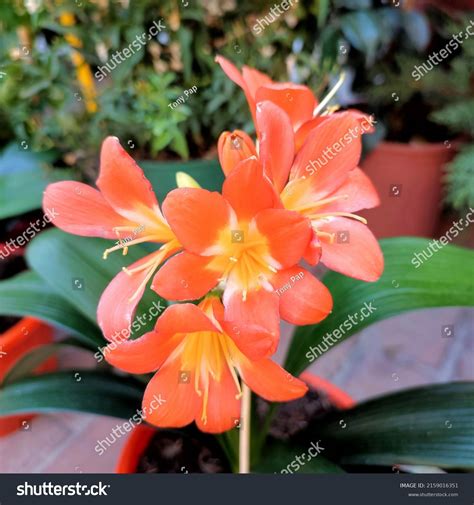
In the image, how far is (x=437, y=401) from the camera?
0.58 m

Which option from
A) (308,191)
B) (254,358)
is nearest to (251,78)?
(308,191)

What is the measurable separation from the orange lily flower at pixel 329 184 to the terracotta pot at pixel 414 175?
2.89 feet

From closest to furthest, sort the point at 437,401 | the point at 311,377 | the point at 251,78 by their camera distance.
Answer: the point at 251,78 → the point at 437,401 → the point at 311,377

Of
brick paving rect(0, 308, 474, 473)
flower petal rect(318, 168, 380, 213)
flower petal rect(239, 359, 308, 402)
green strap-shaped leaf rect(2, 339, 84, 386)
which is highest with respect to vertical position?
flower petal rect(318, 168, 380, 213)

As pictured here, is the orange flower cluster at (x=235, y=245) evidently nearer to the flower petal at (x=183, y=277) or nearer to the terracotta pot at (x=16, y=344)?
the flower petal at (x=183, y=277)

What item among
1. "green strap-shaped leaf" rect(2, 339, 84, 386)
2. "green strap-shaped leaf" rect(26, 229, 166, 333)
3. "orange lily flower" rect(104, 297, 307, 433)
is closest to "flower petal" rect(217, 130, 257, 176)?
"orange lily flower" rect(104, 297, 307, 433)

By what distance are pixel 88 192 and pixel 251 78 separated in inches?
6.7

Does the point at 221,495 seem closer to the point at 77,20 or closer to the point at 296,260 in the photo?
the point at 296,260

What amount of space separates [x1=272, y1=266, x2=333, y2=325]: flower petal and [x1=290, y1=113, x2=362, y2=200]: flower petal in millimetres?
75

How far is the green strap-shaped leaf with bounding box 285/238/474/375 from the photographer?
53 centimetres

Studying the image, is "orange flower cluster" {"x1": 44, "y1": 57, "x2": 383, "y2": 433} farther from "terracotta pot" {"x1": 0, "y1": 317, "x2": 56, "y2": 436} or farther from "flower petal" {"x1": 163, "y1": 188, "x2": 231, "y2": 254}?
"terracotta pot" {"x1": 0, "y1": 317, "x2": 56, "y2": 436}

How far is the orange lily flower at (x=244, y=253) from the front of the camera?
34 centimetres
